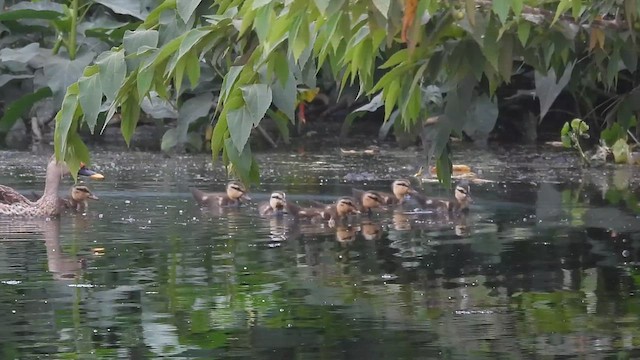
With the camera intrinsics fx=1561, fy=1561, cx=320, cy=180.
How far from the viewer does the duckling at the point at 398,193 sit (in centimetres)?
1080

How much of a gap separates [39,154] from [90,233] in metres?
5.50

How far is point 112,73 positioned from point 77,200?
15.3 ft

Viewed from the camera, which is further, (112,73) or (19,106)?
(19,106)

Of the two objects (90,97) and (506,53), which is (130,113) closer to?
(90,97)

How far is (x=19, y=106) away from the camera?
51.2 ft

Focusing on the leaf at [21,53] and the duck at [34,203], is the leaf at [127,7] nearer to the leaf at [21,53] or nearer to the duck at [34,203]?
the leaf at [21,53]

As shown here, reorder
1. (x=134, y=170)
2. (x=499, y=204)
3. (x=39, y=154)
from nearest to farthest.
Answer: (x=499, y=204) → (x=134, y=170) → (x=39, y=154)

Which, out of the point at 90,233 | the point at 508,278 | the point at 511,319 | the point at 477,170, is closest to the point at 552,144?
the point at 477,170

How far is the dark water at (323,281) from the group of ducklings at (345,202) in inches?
5.1

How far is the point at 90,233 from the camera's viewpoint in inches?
359

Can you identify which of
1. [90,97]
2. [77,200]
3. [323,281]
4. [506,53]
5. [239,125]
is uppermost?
[506,53]

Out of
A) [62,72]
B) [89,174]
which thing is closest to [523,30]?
[89,174]

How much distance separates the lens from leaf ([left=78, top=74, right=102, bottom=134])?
5675 millimetres

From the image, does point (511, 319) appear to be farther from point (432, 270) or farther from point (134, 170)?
point (134, 170)
